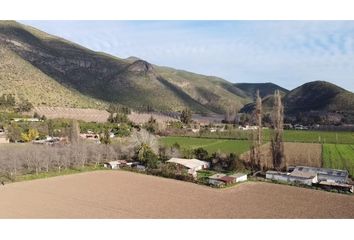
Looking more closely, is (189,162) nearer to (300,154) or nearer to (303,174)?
(303,174)

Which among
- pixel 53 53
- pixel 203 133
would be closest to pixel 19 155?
pixel 203 133

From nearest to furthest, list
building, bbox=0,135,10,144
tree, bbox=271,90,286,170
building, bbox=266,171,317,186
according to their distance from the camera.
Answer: building, bbox=266,171,317,186
tree, bbox=271,90,286,170
building, bbox=0,135,10,144

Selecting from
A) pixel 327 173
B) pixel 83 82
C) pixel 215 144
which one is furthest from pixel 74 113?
pixel 327 173

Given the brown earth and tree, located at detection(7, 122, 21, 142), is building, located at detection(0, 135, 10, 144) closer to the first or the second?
tree, located at detection(7, 122, 21, 142)

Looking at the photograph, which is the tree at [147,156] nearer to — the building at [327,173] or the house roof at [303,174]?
the house roof at [303,174]

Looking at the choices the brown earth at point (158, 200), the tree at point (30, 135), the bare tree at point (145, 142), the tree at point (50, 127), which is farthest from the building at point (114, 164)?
the tree at point (50, 127)

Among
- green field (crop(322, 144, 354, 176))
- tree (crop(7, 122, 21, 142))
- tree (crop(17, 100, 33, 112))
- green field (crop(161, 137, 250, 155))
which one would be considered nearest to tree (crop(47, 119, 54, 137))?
tree (crop(7, 122, 21, 142))
